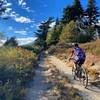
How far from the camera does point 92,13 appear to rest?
286 ft

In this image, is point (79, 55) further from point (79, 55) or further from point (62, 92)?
point (62, 92)

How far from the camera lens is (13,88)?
51.9 ft

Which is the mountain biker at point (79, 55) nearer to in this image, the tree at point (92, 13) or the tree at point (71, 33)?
the tree at point (71, 33)

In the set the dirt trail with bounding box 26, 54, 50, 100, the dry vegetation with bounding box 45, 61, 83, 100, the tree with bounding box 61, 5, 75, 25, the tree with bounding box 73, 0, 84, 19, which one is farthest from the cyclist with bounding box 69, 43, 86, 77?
the tree with bounding box 73, 0, 84, 19

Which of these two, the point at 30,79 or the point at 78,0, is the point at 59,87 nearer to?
the point at 30,79

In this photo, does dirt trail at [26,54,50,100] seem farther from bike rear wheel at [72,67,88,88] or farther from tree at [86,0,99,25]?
tree at [86,0,99,25]

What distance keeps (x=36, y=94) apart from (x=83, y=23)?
2721 inches

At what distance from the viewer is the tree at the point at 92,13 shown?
85.8m

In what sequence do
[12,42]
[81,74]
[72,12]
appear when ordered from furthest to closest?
[72,12], [12,42], [81,74]

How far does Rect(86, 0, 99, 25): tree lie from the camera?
85.8m

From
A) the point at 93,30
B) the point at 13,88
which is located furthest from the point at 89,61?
the point at 93,30

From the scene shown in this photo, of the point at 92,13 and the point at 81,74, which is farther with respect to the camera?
the point at 92,13

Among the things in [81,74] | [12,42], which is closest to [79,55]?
[81,74]

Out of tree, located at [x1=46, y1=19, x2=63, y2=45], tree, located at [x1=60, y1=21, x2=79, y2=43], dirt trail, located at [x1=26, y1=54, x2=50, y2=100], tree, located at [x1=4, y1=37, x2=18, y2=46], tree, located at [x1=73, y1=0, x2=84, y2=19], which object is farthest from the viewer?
tree, located at [x1=46, y1=19, x2=63, y2=45]
